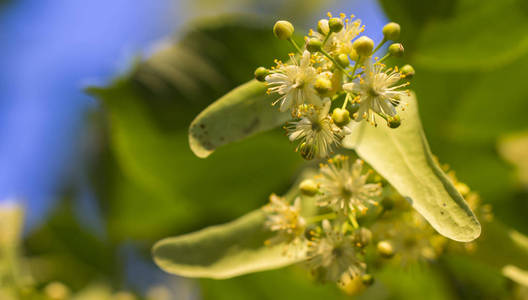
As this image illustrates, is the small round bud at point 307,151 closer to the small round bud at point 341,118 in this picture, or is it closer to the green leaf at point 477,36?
the small round bud at point 341,118

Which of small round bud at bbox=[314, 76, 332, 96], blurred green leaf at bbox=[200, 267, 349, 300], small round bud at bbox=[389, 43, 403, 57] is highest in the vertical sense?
small round bud at bbox=[314, 76, 332, 96]

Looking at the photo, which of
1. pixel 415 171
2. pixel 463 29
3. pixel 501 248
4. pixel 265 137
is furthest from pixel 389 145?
pixel 265 137

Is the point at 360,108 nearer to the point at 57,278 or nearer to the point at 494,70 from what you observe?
the point at 494,70

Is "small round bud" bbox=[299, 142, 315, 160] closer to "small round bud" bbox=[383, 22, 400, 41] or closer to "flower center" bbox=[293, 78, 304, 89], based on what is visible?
"flower center" bbox=[293, 78, 304, 89]

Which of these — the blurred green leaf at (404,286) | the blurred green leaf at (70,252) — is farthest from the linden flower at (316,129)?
the blurred green leaf at (70,252)

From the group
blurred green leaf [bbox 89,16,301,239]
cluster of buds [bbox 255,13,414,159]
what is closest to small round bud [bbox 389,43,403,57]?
cluster of buds [bbox 255,13,414,159]

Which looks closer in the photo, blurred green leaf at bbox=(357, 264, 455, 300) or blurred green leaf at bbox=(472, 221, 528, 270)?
blurred green leaf at bbox=(472, 221, 528, 270)

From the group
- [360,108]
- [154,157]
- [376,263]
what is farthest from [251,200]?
[360,108]
